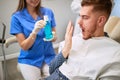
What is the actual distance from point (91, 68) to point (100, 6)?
34 cm

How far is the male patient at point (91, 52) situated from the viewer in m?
0.97

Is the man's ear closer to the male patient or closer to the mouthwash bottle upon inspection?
the male patient

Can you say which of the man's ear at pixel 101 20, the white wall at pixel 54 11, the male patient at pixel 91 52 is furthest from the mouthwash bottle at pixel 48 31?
the white wall at pixel 54 11

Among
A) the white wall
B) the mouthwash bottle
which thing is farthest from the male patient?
the white wall

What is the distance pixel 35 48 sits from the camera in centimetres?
167

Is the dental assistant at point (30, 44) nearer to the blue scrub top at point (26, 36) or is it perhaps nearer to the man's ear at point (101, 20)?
the blue scrub top at point (26, 36)

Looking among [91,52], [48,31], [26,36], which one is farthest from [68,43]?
[26,36]

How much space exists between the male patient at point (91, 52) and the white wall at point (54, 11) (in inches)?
48.0

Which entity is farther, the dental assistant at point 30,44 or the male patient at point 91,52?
the dental assistant at point 30,44

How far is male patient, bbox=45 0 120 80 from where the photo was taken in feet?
3.18

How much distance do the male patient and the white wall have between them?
122 cm

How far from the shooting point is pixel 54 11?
251 centimetres

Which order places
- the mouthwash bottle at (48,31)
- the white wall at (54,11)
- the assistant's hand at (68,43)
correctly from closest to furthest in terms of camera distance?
the assistant's hand at (68,43) < the mouthwash bottle at (48,31) < the white wall at (54,11)

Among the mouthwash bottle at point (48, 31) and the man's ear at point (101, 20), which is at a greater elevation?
the man's ear at point (101, 20)
